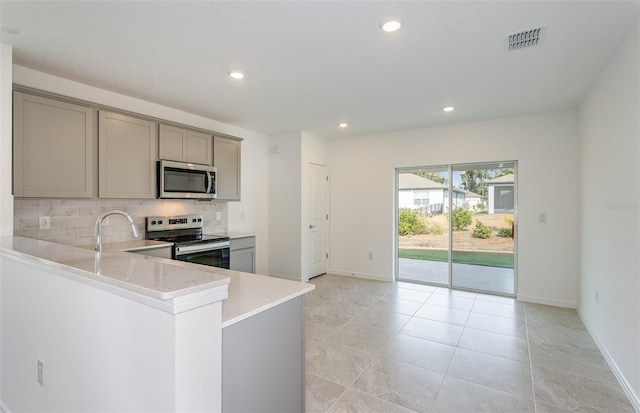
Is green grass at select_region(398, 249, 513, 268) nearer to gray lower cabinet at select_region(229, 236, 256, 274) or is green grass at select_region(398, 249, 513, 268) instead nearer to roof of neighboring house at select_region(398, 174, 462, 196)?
roof of neighboring house at select_region(398, 174, 462, 196)

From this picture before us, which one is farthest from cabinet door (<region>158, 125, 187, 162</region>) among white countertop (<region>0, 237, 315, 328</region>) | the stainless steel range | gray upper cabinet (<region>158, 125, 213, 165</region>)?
white countertop (<region>0, 237, 315, 328</region>)

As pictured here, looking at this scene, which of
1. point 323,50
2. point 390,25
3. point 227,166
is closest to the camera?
point 390,25

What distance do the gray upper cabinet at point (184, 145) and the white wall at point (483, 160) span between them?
2.52 meters

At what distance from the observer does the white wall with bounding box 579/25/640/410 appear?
2.19m

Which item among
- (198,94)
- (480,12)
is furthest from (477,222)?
(198,94)

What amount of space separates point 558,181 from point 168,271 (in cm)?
479

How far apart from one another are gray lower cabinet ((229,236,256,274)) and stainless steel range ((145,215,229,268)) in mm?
115

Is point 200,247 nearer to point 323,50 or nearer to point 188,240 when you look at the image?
point 188,240

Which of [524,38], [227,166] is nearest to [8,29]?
[227,166]

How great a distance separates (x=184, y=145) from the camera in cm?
387

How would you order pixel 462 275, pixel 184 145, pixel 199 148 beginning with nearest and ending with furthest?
pixel 184 145 → pixel 199 148 → pixel 462 275

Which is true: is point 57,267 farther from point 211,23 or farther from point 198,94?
point 198,94

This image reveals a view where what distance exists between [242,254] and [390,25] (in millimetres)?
3250

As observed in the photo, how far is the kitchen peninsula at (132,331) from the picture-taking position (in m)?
1.02
